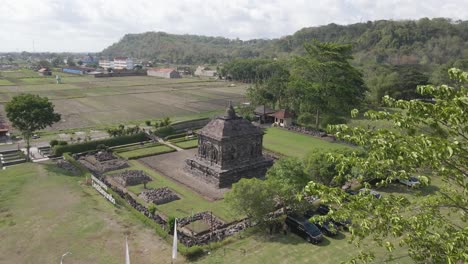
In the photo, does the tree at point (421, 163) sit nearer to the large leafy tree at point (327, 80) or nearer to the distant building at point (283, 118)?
the large leafy tree at point (327, 80)

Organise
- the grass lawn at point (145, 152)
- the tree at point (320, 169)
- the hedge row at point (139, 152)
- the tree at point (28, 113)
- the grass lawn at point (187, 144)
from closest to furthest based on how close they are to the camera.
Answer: the tree at point (320, 169)
the tree at point (28, 113)
the hedge row at point (139, 152)
the grass lawn at point (145, 152)
the grass lawn at point (187, 144)

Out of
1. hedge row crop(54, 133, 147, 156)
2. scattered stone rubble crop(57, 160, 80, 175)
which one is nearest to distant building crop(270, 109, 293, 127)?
hedge row crop(54, 133, 147, 156)

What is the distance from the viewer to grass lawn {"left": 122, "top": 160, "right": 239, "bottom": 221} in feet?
109

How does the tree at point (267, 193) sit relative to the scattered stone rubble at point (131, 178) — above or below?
above

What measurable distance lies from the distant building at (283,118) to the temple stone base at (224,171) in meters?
24.6

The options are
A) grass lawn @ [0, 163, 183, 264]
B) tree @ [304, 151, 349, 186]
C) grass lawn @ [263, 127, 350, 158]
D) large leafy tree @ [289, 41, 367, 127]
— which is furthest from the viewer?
large leafy tree @ [289, 41, 367, 127]

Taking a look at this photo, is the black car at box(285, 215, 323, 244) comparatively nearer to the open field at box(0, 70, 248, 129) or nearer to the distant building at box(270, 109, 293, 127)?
the distant building at box(270, 109, 293, 127)

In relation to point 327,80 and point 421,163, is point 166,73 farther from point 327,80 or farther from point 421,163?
point 421,163

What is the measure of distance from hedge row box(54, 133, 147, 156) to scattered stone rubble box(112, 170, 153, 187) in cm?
1232

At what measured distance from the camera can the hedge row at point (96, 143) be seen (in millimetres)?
49847

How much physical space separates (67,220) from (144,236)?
25.3 feet

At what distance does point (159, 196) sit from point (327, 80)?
39.9m

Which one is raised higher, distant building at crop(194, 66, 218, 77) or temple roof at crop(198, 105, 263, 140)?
distant building at crop(194, 66, 218, 77)

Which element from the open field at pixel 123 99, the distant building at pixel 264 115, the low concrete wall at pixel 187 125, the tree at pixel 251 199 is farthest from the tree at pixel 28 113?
A: the distant building at pixel 264 115
